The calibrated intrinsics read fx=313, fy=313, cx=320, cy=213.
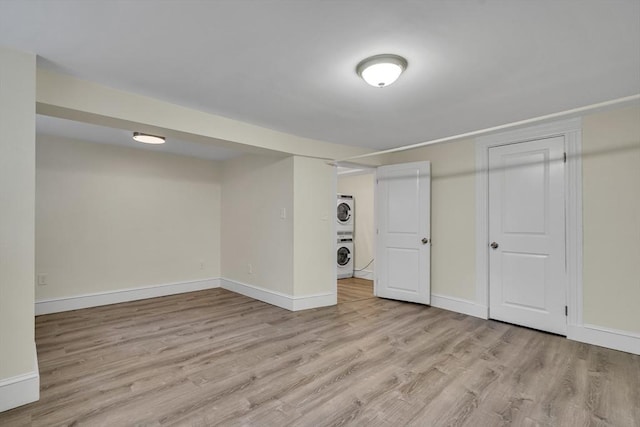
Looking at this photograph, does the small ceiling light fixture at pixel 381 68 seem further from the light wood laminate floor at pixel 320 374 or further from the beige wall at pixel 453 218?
the beige wall at pixel 453 218

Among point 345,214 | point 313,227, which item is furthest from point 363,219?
point 313,227

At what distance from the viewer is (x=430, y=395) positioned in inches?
82.3

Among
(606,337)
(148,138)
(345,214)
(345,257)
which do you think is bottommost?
(606,337)

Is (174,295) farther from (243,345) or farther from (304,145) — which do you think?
(304,145)

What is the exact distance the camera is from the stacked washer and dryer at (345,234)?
6434 millimetres

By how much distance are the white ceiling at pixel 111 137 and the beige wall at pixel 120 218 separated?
18cm

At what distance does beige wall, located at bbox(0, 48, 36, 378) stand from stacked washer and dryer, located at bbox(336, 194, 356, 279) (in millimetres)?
4944

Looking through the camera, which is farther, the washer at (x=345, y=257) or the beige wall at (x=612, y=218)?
the washer at (x=345, y=257)

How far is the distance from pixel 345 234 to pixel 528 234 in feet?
11.6

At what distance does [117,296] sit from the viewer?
176 inches

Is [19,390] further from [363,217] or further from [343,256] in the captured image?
[363,217]

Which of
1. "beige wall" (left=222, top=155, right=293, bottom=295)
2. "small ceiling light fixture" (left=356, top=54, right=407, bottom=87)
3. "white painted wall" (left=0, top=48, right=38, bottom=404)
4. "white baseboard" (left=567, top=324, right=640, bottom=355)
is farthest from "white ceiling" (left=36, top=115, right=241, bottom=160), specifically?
"white baseboard" (left=567, top=324, right=640, bottom=355)

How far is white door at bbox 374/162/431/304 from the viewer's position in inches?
169

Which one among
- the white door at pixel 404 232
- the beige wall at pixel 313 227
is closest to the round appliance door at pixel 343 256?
the white door at pixel 404 232
